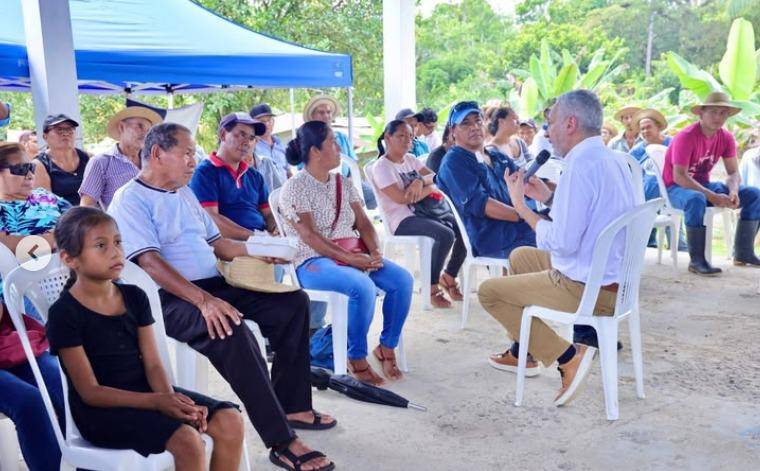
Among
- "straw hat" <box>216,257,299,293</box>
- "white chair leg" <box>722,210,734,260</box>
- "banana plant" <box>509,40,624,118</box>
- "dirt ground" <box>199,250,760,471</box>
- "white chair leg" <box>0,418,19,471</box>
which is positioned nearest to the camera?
"white chair leg" <box>0,418,19,471</box>

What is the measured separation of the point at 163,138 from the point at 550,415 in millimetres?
1892

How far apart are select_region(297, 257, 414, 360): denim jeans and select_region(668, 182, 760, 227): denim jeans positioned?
313 centimetres

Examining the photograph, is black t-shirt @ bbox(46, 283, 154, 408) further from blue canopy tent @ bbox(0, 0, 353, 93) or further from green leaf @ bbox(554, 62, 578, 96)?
green leaf @ bbox(554, 62, 578, 96)

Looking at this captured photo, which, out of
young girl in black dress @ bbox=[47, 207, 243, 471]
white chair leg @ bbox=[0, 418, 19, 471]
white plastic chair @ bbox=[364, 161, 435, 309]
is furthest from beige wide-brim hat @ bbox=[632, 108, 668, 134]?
white chair leg @ bbox=[0, 418, 19, 471]

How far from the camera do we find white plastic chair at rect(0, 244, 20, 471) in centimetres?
253

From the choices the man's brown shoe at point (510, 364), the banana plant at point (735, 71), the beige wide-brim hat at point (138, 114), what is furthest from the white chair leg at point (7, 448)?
the banana plant at point (735, 71)

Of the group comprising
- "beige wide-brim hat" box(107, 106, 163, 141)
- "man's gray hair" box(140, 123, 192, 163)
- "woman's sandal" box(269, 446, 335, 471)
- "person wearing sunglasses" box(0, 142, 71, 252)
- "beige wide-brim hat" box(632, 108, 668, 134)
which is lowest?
"woman's sandal" box(269, 446, 335, 471)

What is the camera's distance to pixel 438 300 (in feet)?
16.3

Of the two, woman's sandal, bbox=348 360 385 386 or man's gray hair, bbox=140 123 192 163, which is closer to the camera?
man's gray hair, bbox=140 123 192 163

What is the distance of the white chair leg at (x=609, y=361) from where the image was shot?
312 cm

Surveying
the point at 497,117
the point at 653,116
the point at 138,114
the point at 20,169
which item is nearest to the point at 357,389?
the point at 20,169

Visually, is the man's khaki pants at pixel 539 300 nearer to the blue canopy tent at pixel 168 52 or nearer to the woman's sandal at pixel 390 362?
the woman's sandal at pixel 390 362

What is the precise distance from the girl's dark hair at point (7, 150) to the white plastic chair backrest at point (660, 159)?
4532 mm

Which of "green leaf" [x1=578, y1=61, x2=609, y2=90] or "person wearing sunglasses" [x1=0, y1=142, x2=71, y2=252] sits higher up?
"green leaf" [x1=578, y1=61, x2=609, y2=90]
